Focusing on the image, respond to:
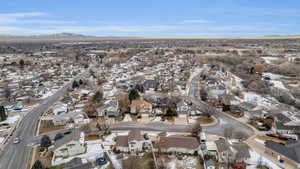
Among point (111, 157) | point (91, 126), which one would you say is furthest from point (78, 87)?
point (111, 157)

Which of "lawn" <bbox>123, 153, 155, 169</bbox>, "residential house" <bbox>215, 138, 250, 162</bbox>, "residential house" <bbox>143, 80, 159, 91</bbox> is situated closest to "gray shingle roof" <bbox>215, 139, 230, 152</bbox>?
"residential house" <bbox>215, 138, 250, 162</bbox>

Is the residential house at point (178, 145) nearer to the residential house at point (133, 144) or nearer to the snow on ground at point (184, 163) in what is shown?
the snow on ground at point (184, 163)

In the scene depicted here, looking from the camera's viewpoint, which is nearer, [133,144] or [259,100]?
[133,144]

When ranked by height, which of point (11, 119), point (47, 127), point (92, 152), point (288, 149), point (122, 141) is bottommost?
point (92, 152)

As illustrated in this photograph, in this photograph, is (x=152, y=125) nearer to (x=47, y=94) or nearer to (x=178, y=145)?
(x=178, y=145)

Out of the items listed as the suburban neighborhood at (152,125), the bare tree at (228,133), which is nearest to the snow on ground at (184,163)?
the suburban neighborhood at (152,125)

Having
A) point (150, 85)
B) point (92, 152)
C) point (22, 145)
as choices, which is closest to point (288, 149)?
point (92, 152)
